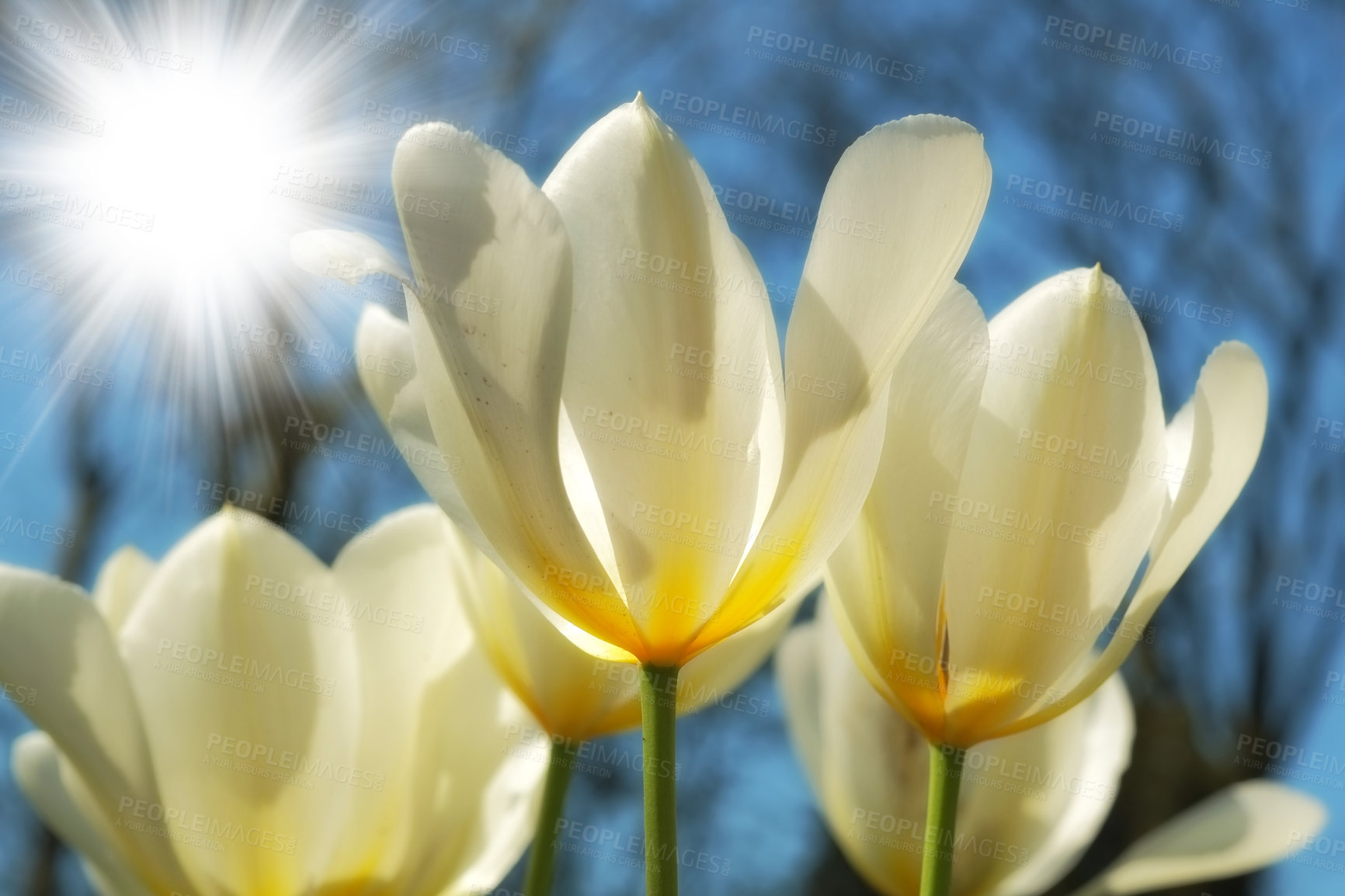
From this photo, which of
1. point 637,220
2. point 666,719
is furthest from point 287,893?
point 637,220

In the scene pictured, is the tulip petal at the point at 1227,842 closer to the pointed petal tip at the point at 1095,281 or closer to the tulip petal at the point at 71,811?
the pointed petal tip at the point at 1095,281

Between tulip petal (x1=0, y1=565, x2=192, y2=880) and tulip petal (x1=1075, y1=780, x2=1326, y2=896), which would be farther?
tulip petal (x1=1075, y1=780, x2=1326, y2=896)

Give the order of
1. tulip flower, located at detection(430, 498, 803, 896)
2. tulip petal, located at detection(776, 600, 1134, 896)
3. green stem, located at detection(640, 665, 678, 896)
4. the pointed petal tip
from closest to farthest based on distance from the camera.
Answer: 1. green stem, located at detection(640, 665, 678, 896)
2. the pointed petal tip
3. tulip flower, located at detection(430, 498, 803, 896)
4. tulip petal, located at detection(776, 600, 1134, 896)

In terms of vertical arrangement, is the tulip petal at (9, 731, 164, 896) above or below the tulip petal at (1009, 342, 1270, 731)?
below

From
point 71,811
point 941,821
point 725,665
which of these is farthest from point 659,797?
point 71,811

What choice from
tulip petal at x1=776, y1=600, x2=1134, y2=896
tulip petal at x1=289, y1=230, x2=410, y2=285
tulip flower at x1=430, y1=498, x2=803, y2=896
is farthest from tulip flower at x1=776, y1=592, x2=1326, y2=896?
tulip petal at x1=289, y1=230, x2=410, y2=285

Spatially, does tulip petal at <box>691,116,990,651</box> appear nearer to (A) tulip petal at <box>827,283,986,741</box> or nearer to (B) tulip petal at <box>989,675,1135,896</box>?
(A) tulip petal at <box>827,283,986,741</box>
